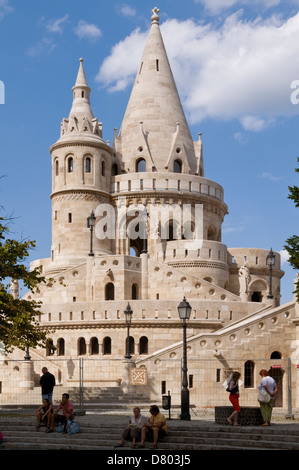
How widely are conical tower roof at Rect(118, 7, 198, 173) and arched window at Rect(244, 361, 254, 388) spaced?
22.5 m

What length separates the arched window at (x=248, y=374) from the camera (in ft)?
115

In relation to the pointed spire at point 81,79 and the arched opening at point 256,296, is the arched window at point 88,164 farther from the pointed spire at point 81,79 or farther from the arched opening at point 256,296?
the arched opening at point 256,296

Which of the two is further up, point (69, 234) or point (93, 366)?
point (69, 234)

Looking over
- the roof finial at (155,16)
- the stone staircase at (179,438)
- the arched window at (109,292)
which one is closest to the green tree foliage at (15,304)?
the stone staircase at (179,438)

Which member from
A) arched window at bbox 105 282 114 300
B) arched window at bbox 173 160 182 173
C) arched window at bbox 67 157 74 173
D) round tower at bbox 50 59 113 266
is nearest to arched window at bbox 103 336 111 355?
arched window at bbox 105 282 114 300

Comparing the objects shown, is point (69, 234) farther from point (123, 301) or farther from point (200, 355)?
point (200, 355)

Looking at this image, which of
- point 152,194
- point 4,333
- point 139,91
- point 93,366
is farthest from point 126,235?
point 4,333

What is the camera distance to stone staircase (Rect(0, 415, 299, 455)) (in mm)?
17500

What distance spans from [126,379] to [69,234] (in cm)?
1895

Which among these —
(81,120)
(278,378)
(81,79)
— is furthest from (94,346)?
(81,79)
